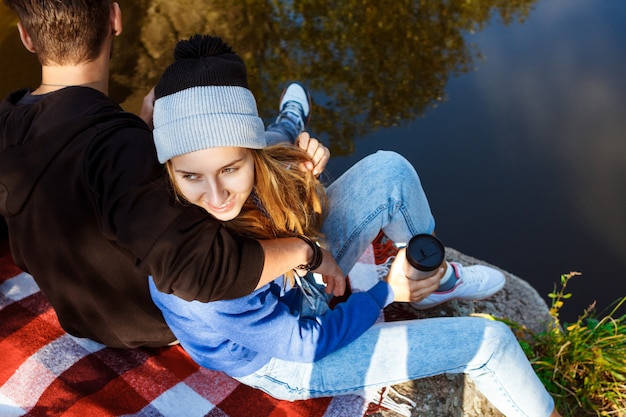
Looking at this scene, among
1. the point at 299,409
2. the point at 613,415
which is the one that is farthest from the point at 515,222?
the point at 299,409

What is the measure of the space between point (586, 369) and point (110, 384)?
2.10 metres

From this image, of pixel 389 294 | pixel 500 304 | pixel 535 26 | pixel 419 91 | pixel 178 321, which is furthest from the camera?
pixel 535 26

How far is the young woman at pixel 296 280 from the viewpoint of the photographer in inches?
62.2

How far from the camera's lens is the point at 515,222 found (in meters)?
3.53

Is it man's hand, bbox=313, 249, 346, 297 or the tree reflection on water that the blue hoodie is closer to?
man's hand, bbox=313, 249, 346, 297

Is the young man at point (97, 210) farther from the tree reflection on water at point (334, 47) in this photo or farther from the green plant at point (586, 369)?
the tree reflection on water at point (334, 47)

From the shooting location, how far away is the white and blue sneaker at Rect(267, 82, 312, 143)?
270 cm

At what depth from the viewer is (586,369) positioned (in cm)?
255

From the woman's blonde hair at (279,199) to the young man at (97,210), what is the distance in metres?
0.09

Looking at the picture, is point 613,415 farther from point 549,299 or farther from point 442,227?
point 442,227

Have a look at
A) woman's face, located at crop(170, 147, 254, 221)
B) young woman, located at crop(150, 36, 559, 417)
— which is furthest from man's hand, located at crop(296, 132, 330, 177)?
woman's face, located at crop(170, 147, 254, 221)

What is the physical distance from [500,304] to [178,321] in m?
1.89

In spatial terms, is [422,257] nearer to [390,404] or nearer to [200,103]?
[390,404]

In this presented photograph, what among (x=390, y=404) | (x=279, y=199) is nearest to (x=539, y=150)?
(x=390, y=404)
